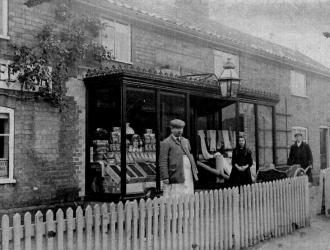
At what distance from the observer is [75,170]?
10.3 m

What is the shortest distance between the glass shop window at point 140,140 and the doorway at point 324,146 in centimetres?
1358

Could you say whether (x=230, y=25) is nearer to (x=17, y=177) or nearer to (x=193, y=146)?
(x=193, y=146)

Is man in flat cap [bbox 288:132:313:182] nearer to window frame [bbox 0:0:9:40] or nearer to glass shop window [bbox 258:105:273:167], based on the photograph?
glass shop window [bbox 258:105:273:167]

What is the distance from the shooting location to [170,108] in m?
12.1

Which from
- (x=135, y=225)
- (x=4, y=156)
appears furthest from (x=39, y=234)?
(x=4, y=156)

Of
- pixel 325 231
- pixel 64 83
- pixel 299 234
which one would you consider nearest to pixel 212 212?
pixel 299 234

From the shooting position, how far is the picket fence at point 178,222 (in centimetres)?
458

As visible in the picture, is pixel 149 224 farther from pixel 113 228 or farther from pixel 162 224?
pixel 113 228

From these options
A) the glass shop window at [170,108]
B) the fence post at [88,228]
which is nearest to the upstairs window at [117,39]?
the glass shop window at [170,108]

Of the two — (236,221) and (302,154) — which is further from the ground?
(302,154)

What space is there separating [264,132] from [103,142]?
26.1ft

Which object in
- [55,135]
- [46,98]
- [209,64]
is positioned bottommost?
[55,135]

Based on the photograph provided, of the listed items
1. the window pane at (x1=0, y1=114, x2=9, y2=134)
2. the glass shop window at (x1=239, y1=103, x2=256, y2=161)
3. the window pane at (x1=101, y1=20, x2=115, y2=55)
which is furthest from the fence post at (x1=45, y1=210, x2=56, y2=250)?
the glass shop window at (x1=239, y1=103, x2=256, y2=161)

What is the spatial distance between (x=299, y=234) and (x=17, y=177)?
5779 millimetres
